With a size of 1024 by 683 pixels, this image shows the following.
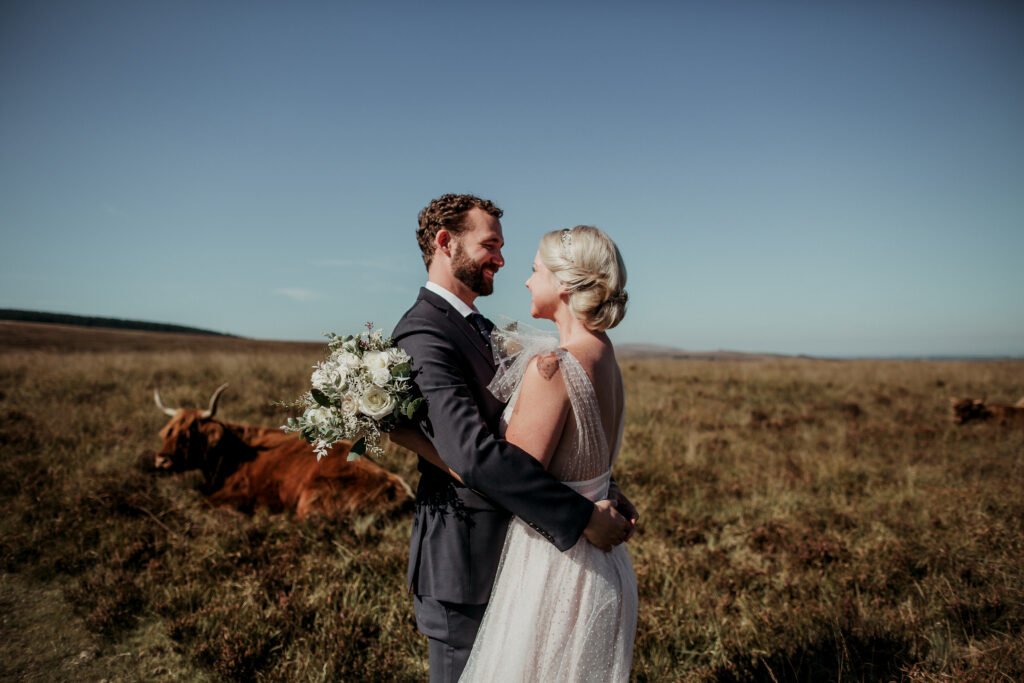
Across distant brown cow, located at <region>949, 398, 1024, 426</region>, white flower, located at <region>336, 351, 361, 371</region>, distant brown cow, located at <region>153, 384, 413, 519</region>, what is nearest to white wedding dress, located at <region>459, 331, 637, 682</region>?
white flower, located at <region>336, 351, 361, 371</region>

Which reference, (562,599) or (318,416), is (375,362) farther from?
Answer: (562,599)

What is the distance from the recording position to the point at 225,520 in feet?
17.4

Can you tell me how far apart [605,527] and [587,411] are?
440 mm

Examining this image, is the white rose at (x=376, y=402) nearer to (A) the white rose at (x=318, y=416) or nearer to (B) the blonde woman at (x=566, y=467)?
(A) the white rose at (x=318, y=416)

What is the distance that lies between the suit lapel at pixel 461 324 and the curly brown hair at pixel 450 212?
27cm

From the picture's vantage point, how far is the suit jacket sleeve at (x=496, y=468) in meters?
1.82

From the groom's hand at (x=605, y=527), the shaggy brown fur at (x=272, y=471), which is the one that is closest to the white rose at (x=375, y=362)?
the groom's hand at (x=605, y=527)

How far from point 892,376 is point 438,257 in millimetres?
20609

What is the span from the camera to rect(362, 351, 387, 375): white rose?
→ 6.54 feet

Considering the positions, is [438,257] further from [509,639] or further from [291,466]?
[291,466]

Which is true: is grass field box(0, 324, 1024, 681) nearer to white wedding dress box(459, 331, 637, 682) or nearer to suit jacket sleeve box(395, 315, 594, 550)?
white wedding dress box(459, 331, 637, 682)

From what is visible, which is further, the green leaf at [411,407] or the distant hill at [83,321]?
the distant hill at [83,321]

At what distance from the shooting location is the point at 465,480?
1.86 m

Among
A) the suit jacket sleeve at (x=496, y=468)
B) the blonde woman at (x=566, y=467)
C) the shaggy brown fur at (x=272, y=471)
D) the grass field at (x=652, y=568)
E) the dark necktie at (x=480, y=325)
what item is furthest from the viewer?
the shaggy brown fur at (x=272, y=471)
